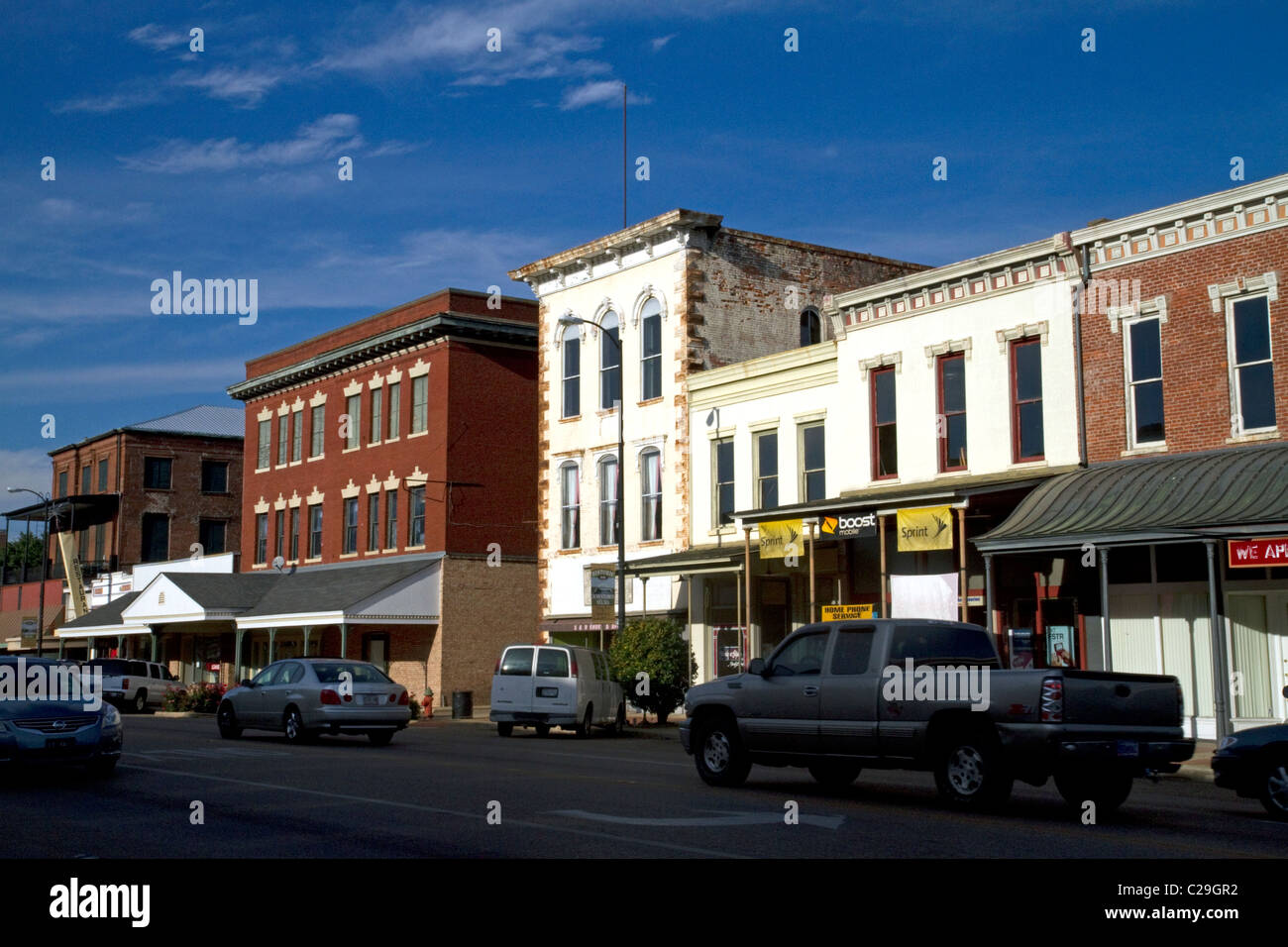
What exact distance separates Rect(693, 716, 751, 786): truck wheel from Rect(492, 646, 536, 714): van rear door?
A: 12.8 meters

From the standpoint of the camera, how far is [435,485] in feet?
141

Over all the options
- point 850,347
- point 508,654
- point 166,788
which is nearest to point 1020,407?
point 850,347

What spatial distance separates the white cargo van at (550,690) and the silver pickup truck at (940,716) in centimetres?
1243

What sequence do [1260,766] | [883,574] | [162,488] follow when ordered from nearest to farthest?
[1260,766] < [883,574] < [162,488]

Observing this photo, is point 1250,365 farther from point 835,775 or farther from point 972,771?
point 972,771

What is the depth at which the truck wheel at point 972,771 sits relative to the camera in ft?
42.7

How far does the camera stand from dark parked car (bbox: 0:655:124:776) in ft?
51.1

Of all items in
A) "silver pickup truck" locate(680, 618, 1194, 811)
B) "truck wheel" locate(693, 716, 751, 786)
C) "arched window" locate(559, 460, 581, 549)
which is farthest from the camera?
"arched window" locate(559, 460, 581, 549)

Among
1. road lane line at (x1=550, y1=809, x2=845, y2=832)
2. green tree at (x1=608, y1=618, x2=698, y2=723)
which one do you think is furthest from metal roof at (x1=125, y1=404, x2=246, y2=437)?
road lane line at (x1=550, y1=809, x2=845, y2=832)

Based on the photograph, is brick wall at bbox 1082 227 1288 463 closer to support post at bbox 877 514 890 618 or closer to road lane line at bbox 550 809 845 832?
support post at bbox 877 514 890 618

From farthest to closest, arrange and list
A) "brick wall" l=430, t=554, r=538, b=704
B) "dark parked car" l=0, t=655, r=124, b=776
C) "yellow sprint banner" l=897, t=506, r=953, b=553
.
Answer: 1. "brick wall" l=430, t=554, r=538, b=704
2. "yellow sprint banner" l=897, t=506, r=953, b=553
3. "dark parked car" l=0, t=655, r=124, b=776

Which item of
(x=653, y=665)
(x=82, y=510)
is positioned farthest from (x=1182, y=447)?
(x=82, y=510)

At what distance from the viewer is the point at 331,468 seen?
1929 inches

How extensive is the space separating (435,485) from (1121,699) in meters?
31.8
